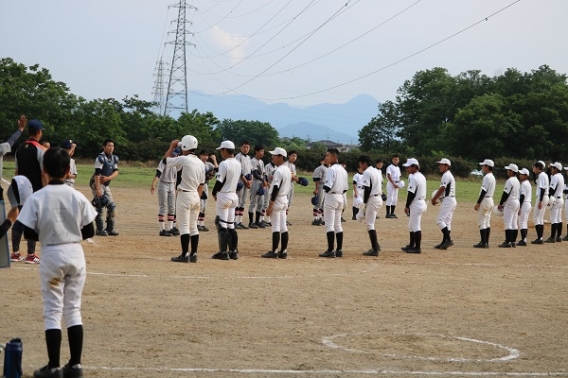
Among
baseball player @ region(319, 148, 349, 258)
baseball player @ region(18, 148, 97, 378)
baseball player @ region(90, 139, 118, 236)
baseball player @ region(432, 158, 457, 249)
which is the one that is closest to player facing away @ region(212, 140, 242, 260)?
baseball player @ region(319, 148, 349, 258)

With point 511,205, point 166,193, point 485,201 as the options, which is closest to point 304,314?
point 166,193

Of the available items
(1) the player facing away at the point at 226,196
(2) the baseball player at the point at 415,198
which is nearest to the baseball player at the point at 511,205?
(2) the baseball player at the point at 415,198

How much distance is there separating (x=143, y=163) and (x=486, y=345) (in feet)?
179

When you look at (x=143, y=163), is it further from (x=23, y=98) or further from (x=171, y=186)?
(x=171, y=186)

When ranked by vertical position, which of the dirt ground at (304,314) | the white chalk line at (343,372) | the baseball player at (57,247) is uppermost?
the baseball player at (57,247)

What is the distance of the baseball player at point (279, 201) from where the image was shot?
58.4 feet

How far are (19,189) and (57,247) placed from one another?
5.30 m

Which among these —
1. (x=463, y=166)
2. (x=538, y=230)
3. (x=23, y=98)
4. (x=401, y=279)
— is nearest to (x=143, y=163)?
(x=23, y=98)

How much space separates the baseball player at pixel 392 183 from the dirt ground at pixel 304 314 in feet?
34.5

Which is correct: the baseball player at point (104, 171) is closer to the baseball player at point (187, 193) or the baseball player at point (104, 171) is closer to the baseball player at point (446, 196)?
the baseball player at point (187, 193)

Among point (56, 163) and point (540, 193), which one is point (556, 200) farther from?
point (56, 163)

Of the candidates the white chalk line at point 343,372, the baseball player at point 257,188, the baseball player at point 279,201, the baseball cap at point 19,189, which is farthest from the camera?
the baseball player at point 257,188

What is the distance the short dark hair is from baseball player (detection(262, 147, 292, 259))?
32.7 feet

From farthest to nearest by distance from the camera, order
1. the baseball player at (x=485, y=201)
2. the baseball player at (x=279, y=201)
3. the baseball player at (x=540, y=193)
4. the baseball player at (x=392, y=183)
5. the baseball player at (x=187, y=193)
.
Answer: the baseball player at (x=392, y=183) < the baseball player at (x=540, y=193) < the baseball player at (x=485, y=201) < the baseball player at (x=279, y=201) < the baseball player at (x=187, y=193)
